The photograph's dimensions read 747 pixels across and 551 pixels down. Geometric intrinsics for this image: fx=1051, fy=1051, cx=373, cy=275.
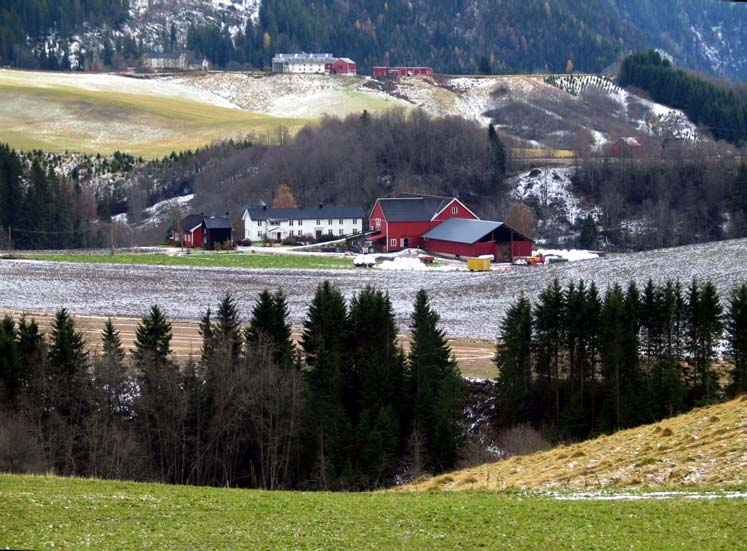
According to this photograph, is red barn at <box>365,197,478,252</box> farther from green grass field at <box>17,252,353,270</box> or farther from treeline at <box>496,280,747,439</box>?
treeline at <box>496,280,747,439</box>

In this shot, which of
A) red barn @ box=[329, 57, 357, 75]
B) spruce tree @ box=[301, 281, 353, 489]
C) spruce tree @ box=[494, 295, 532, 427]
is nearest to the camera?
spruce tree @ box=[301, 281, 353, 489]

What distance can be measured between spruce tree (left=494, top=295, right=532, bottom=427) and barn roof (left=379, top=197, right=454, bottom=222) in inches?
1602

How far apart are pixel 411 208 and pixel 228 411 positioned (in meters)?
46.9

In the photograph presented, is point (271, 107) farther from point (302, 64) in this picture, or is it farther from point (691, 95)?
point (691, 95)

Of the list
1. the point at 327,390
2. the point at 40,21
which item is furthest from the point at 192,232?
the point at 40,21

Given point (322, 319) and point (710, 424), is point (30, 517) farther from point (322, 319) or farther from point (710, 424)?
point (322, 319)

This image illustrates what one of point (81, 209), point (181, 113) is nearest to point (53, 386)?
point (81, 209)

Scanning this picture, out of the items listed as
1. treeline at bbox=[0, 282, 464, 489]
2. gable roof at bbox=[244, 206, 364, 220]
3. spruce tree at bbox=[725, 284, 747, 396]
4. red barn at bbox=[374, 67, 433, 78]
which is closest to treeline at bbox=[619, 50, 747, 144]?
red barn at bbox=[374, 67, 433, 78]

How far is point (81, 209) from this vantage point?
81812mm

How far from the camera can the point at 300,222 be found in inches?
2837

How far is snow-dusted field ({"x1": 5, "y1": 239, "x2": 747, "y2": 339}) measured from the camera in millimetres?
41219

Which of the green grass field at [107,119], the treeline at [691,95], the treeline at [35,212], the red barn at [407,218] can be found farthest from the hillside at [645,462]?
the treeline at [691,95]

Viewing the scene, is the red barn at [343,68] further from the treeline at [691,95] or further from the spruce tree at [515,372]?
the spruce tree at [515,372]

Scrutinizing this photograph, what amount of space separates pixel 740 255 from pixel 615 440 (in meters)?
29.4
